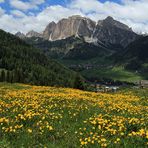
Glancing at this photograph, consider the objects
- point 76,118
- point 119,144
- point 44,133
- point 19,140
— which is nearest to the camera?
point 119,144

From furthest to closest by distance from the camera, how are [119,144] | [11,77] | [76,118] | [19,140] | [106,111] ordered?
[11,77], [106,111], [76,118], [19,140], [119,144]

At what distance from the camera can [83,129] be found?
13.2m

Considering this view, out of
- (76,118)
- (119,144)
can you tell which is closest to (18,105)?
(76,118)

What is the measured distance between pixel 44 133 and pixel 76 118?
345cm

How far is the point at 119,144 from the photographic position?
426 inches

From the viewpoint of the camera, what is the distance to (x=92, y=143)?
10.9 m

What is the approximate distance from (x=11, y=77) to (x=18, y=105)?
13567 cm

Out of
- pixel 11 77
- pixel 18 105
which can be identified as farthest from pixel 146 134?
pixel 11 77

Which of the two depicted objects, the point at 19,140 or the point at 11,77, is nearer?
the point at 19,140

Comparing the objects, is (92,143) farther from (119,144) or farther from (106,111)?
(106,111)

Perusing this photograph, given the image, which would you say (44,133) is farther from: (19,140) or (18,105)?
(18,105)

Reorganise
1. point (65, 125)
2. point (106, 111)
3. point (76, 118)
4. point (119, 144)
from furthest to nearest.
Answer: point (106, 111), point (76, 118), point (65, 125), point (119, 144)

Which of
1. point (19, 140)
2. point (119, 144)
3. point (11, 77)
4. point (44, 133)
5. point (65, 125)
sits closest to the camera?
point (119, 144)

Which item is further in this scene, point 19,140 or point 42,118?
point 42,118
